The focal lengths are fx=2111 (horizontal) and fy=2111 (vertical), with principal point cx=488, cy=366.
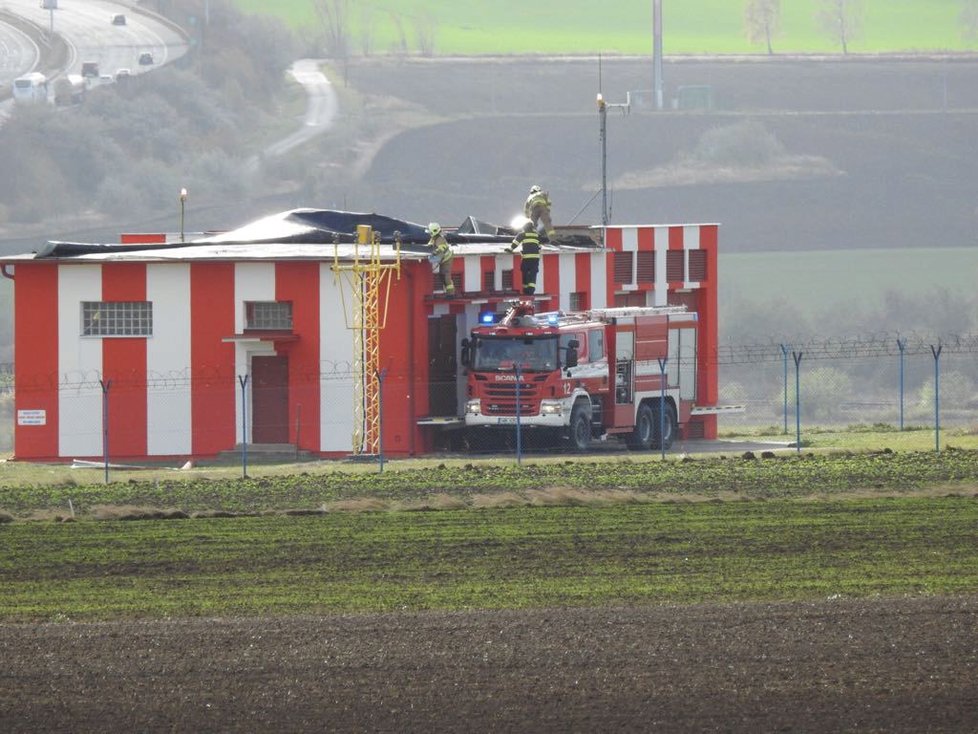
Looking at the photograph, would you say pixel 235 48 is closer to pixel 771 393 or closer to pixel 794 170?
pixel 794 170

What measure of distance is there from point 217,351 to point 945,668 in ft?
81.4

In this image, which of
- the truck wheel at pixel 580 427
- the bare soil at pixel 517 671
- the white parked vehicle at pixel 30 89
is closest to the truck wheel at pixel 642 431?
the truck wheel at pixel 580 427

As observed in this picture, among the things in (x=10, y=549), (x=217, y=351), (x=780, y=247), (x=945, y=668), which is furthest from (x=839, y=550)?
(x=780, y=247)

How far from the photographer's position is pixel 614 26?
173250mm

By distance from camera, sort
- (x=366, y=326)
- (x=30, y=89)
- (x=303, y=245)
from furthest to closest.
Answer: (x=30, y=89)
(x=303, y=245)
(x=366, y=326)

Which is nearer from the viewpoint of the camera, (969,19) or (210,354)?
(210,354)

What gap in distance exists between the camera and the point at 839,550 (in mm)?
21641

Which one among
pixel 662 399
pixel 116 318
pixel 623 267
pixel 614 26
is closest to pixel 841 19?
pixel 614 26

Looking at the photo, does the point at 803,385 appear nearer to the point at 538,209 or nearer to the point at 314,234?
the point at 314,234

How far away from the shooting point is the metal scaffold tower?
37.4 meters

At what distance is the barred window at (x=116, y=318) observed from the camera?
39.3 meters

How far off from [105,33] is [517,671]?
143 meters

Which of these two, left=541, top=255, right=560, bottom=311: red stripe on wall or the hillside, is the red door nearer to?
left=541, top=255, right=560, bottom=311: red stripe on wall

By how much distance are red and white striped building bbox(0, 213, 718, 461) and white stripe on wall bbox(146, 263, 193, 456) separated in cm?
3
